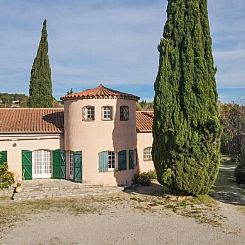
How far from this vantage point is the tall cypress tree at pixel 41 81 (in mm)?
39156

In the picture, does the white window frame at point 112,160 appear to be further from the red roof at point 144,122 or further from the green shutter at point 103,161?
the red roof at point 144,122

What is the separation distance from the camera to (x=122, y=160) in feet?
84.4

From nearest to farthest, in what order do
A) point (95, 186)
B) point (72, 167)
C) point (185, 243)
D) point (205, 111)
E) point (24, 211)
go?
point (185, 243), point (24, 211), point (205, 111), point (95, 186), point (72, 167)

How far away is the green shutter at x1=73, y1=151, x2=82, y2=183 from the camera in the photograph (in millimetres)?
25469

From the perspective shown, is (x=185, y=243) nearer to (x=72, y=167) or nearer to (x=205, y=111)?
(x=205, y=111)

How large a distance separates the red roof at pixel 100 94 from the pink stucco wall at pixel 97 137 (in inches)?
10.3

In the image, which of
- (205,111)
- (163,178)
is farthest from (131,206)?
(205,111)

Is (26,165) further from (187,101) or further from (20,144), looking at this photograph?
(187,101)

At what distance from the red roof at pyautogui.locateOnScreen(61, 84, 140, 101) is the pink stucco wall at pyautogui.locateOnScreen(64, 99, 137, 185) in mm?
261

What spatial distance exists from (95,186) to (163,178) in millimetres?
5614

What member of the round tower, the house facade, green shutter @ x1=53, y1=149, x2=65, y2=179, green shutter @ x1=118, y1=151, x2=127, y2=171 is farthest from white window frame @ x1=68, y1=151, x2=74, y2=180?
green shutter @ x1=118, y1=151, x2=127, y2=171

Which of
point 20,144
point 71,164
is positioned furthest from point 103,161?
point 20,144

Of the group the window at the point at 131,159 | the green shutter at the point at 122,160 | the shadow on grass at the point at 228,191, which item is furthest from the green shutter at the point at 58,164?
the shadow on grass at the point at 228,191

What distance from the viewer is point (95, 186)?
81.5 feet
